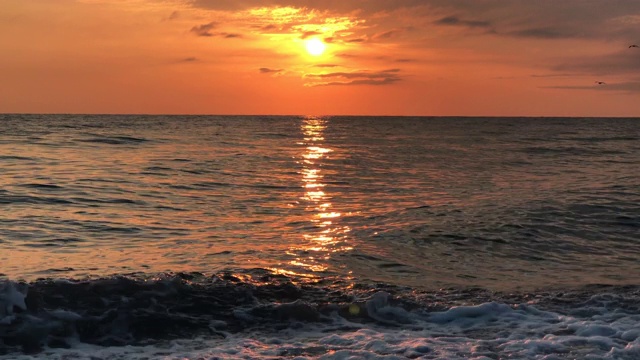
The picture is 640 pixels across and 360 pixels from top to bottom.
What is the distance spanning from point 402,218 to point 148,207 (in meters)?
7.54

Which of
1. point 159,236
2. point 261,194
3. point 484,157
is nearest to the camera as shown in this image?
point 159,236

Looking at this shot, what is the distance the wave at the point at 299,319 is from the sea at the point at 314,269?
0.03 metres

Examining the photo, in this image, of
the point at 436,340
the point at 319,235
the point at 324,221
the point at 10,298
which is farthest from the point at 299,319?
the point at 324,221

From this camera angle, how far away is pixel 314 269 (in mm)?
12789

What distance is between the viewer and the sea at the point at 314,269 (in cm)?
888

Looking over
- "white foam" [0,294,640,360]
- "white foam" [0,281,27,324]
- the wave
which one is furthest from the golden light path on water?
"white foam" [0,281,27,324]

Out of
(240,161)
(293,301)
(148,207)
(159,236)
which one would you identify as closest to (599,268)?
(293,301)

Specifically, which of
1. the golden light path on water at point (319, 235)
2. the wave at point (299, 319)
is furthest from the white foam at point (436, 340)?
the golden light path on water at point (319, 235)

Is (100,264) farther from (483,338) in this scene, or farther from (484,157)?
(484,157)

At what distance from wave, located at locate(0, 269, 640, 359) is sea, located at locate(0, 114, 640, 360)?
32mm

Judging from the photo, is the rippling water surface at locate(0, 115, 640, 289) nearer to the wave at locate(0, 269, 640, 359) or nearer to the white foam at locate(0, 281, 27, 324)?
the wave at locate(0, 269, 640, 359)

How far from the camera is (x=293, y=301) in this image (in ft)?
34.8

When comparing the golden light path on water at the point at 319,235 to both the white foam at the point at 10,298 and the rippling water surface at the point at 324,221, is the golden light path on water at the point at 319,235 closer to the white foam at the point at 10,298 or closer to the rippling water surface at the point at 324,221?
the rippling water surface at the point at 324,221

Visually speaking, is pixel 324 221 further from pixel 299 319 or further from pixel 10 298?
pixel 10 298
